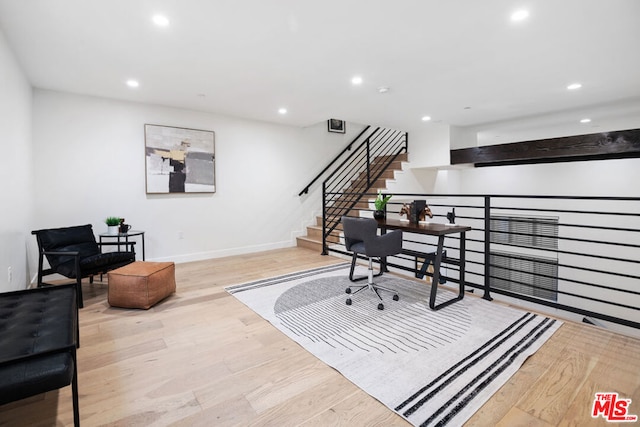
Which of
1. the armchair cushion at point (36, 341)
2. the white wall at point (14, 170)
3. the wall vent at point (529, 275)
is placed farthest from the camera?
the wall vent at point (529, 275)

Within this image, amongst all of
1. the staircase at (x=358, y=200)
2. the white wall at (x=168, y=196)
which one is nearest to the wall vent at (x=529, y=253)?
the staircase at (x=358, y=200)

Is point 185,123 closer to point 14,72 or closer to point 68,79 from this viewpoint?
point 68,79

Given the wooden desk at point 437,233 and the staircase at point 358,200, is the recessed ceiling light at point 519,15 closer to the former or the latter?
the wooden desk at point 437,233

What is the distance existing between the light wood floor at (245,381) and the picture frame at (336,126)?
4727mm

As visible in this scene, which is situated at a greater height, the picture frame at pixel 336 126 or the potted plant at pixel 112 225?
the picture frame at pixel 336 126

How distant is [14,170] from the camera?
112 inches

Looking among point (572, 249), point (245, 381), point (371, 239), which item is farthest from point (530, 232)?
point (245, 381)

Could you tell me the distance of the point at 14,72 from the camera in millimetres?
2895

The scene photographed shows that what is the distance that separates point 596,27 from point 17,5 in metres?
4.30

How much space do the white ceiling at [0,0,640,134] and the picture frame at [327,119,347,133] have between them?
2.00 meters

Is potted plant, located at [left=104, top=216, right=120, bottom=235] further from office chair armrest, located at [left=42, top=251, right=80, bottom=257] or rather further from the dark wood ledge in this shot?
the dark wood ledge

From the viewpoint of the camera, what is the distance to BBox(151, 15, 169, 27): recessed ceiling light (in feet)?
7.54

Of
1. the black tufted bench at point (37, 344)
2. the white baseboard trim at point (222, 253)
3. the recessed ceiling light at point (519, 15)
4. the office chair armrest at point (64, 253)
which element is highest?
the recessed ceiling light at point (519, 15)

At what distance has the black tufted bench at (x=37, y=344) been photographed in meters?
1.20
